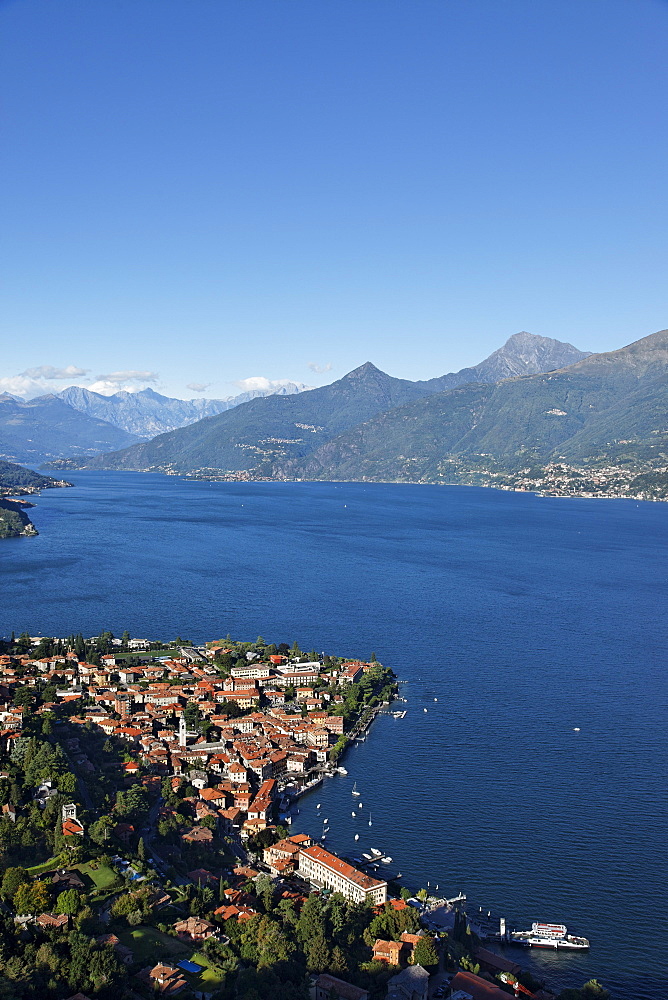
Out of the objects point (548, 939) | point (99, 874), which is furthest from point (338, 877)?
point (99, 874)

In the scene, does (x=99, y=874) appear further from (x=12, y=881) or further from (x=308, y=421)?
(x=308, y=421)

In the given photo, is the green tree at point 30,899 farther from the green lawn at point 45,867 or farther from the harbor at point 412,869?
the harbor at point 412,869

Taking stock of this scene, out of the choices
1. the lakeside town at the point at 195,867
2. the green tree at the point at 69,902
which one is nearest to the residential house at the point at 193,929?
the lakeside town at the point at 195,867

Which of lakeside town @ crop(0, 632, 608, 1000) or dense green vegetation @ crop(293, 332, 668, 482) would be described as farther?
dense green vegetation @ crop(293, 332, 668, 482)

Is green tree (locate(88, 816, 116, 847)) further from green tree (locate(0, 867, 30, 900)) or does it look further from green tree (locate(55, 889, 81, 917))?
green tree (locate(55, 889, 81, 917))

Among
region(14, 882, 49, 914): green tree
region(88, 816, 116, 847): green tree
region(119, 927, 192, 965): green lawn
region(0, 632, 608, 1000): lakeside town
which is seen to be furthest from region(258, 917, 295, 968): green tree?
region(88, 816, 116, 847): green tree

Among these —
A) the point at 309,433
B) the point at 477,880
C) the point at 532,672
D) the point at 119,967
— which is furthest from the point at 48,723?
the point at 309,433
